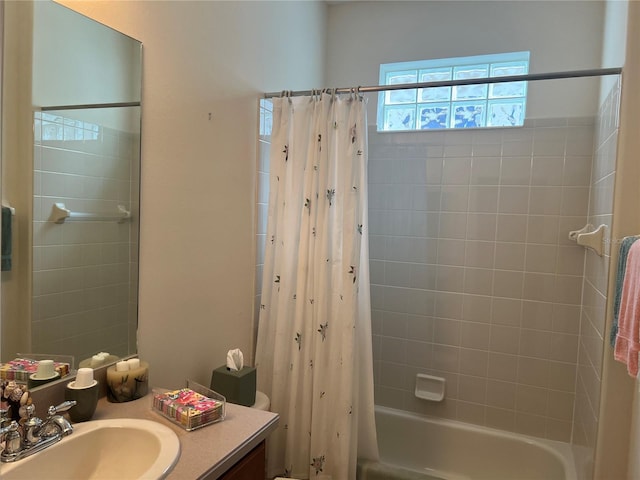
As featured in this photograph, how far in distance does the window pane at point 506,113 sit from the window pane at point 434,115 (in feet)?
0.82

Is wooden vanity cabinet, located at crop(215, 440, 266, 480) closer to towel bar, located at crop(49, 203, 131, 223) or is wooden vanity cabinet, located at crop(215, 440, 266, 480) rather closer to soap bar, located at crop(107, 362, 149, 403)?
soap bar, located at crop(107, 362, 149, 403)

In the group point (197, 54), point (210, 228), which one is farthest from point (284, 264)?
point (197, 54)

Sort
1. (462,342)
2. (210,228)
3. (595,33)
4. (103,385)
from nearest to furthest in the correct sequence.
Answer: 1. (103,385)
2. (210,228)
3. (595,33)
4. (462,342)

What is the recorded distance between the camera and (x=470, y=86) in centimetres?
280

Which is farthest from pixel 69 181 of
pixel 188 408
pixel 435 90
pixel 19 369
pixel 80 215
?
pixel 435 90

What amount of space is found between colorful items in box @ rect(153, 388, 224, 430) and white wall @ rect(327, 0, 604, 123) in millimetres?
2063

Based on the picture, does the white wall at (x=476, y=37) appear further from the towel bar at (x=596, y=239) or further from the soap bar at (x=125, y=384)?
the soap bar at (x=125, y=384)

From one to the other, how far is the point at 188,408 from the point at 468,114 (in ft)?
7.47

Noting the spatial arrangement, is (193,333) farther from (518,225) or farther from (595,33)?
(595,33)

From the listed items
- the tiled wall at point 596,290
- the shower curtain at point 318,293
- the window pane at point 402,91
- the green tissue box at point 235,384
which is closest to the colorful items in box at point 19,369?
the green tissue box at point 235,384

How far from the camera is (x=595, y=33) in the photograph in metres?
2.49

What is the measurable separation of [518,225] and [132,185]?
6.62 feet

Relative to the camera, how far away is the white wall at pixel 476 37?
8.22 feet

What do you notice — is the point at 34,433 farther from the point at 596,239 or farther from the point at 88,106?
the point at 596,239
